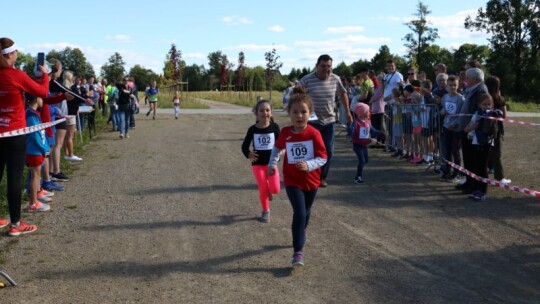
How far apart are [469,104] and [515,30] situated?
63.4m

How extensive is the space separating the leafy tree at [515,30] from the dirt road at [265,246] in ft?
199

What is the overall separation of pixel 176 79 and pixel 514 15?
1798 inches

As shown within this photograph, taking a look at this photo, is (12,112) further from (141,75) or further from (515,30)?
(141,75)

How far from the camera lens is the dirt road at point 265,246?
445 cm

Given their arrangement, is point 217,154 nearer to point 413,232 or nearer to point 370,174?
point 370,174

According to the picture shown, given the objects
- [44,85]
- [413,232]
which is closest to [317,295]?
[413,232]

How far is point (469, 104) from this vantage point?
856 cm

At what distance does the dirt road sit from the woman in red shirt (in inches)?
26.0

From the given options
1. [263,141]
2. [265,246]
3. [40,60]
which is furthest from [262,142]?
[40,60]

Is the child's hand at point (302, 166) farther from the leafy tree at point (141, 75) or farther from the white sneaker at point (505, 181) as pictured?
the leafy tree at point (141, 75)

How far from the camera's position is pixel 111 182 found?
372 inches

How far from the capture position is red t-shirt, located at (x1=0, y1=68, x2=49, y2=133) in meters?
5.71

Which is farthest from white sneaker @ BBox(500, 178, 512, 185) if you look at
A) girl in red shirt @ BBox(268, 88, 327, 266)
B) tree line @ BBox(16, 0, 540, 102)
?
tree line @ BBox(16, 0, 540, 102)

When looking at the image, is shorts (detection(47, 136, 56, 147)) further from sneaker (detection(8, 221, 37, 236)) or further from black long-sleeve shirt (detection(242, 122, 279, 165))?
black long-sleeve shirt (detection(242, 122, 279, 165))
